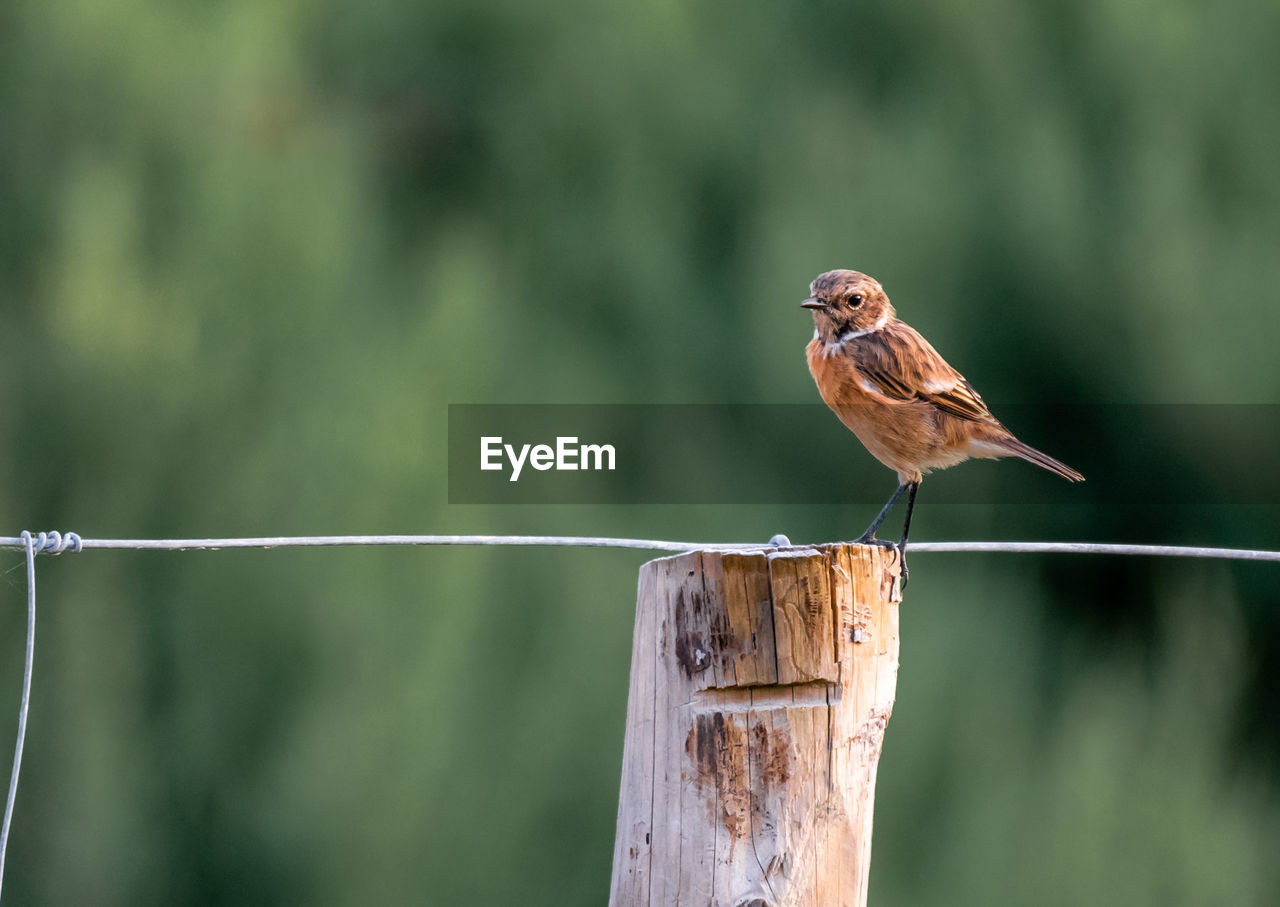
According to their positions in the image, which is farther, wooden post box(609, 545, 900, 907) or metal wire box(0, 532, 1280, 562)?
metal wire box(0, 532, 1280, 562)

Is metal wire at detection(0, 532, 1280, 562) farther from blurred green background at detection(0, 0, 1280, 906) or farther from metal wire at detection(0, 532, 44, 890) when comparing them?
blurred green background at detection(0, 0, 1280, 906)

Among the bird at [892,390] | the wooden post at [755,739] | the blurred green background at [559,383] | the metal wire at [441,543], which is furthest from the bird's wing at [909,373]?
the blurred green background at [559,383]

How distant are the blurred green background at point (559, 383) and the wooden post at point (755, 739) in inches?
105

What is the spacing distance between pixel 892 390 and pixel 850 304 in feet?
0.79

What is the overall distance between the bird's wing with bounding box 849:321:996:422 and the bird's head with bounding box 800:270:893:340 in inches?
1.8

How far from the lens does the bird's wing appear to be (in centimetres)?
319

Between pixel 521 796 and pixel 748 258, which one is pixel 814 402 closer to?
pixel 748 258

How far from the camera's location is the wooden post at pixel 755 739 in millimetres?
1865

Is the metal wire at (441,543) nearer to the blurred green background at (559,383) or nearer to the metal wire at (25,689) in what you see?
the metal wire at (25,689)

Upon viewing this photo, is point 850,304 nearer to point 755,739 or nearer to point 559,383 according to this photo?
point 755,739

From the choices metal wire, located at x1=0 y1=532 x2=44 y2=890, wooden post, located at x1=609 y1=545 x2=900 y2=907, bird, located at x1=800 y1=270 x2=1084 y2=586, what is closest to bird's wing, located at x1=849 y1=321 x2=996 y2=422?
bird, located at x1=800 y1=270 x2=1084 y2=586

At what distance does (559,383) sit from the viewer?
5.64 metres

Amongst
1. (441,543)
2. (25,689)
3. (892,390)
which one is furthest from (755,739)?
(892,390)

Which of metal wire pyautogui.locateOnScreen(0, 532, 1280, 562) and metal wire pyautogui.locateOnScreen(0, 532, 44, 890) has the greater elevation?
metal wire pyautogui.locateOnScreen(0, 532, 1280, 562)
